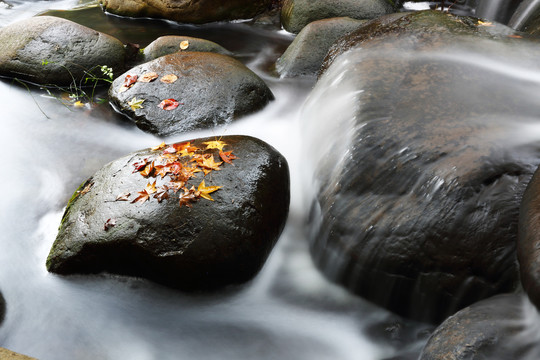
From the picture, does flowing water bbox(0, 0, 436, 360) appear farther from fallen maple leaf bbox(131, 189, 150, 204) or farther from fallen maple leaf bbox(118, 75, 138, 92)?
fallen maple leaf bbox(118, 75, 138, 92)

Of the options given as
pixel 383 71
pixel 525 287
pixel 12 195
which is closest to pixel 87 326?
pixel 12 195

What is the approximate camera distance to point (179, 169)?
12.4 ft

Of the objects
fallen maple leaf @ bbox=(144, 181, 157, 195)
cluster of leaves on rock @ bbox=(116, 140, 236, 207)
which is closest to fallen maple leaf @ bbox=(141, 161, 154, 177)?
cluster of leaves on rock @ bbox=(116, 140, 236, 207)

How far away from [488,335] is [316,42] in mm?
5210

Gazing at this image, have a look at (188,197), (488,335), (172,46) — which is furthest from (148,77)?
(488,335)

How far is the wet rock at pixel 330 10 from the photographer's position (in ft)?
24.6

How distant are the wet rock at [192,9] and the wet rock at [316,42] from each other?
9.55 feet

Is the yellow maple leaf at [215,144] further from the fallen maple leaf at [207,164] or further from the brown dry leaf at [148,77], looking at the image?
the brown dry leaf at [148,77]

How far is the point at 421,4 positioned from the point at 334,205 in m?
6.80

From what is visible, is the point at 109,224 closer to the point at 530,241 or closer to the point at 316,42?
the point at 530,241

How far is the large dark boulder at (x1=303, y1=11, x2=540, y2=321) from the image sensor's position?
2.94m

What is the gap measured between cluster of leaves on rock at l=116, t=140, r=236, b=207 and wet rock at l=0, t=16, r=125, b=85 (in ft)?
10.4

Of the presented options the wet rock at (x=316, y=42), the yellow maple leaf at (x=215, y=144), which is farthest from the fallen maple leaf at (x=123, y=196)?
the wet rock at (x=316, y=42)

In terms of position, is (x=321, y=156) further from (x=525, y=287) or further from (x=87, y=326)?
(x=87, y=326)
